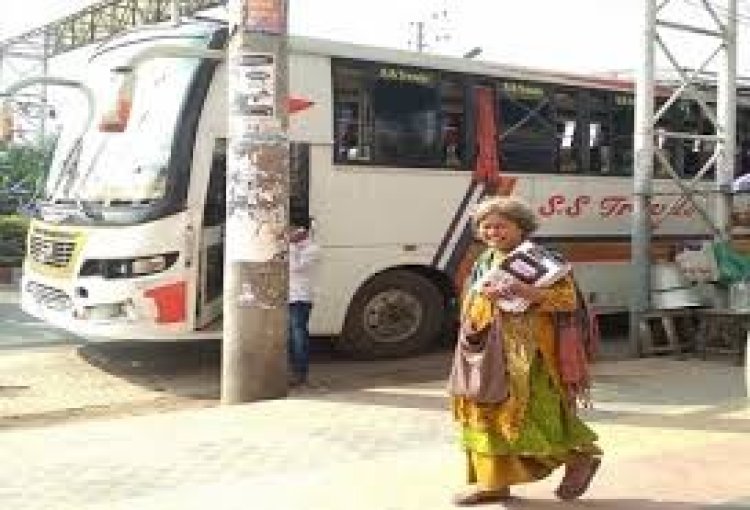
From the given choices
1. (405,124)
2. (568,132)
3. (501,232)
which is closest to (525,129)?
(568,132)

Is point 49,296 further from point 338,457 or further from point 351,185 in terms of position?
point 338,457

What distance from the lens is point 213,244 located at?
420 inches

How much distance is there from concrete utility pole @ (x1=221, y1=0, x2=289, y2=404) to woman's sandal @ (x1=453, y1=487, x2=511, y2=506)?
3.36 metres

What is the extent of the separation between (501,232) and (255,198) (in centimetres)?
357

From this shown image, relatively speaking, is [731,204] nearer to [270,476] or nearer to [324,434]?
[324,434]

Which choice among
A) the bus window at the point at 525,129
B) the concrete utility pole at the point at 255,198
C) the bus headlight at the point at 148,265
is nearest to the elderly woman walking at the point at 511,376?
the concrete utility pole at the point at 255,198

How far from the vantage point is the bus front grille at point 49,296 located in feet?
34.4

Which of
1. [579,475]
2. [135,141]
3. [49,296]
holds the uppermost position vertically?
[135,141]

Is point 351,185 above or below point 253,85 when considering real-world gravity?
below

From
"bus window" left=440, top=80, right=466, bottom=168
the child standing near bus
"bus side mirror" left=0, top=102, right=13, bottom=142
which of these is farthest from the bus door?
"bus side mirror" left=0, top=102, right=13, bottom=142

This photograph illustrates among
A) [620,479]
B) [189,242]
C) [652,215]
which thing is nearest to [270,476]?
[620,479]

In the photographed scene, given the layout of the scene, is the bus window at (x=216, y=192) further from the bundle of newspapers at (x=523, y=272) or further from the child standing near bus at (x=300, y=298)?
the bundle of newspapers at (x=523, y=272)

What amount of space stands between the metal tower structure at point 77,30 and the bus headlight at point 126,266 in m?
11.3

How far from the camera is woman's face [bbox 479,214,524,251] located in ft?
19.8
